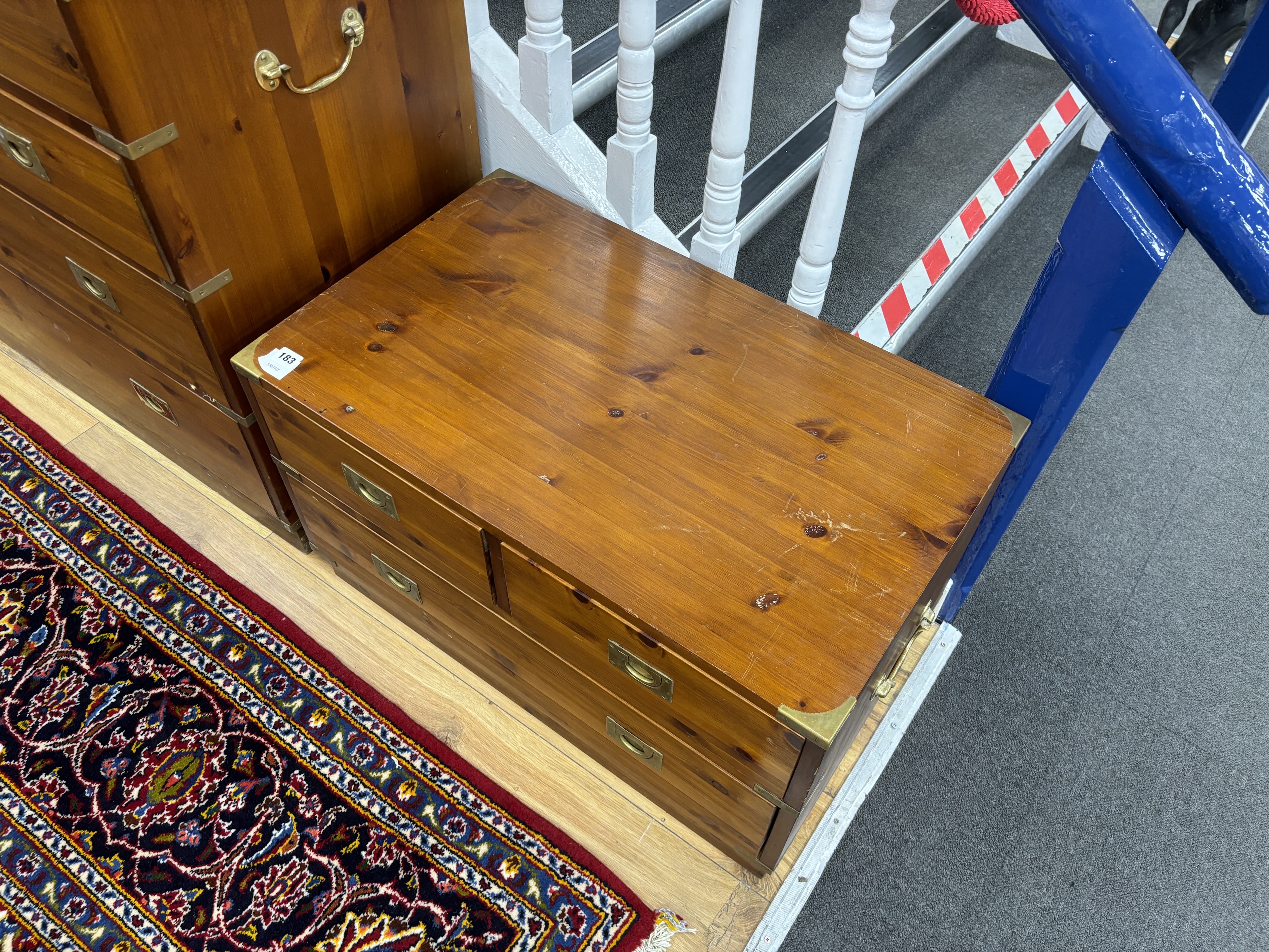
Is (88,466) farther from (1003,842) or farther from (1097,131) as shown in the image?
(1097,131)

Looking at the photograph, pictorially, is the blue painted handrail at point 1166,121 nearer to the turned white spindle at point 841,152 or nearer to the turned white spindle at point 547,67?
the turned white spindle at point 841,152

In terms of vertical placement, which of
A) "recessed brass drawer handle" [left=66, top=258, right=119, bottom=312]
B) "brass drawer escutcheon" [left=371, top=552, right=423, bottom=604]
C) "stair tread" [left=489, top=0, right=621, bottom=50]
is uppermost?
"stair tread" [left=489, top=0, right=621, bottom=50]

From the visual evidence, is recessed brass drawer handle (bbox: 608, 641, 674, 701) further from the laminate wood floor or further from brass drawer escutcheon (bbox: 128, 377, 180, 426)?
brass drawer escutcheon (bbox: 128, 377, 180, 426)

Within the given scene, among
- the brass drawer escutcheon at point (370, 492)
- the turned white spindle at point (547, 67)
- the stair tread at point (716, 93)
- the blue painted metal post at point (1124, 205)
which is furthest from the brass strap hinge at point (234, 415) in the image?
the blue painted metal post at point (1124, 205)

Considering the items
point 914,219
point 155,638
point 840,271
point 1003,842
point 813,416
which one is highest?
point 914,219

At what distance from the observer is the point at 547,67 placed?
1292 mm

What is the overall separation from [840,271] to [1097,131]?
1.01m

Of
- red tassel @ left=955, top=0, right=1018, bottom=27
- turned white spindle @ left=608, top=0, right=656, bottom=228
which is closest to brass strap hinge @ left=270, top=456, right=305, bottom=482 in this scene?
turned white spindle @ left=608, top=0, right=656, bottom=228

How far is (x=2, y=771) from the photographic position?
4.34ft

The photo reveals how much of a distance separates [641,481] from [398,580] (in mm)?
500

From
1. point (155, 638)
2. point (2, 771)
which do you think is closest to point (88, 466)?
point (155, 638)

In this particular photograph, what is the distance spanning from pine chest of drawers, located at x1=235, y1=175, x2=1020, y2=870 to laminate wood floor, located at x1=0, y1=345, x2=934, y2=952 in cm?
6

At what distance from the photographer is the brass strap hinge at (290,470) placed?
51.8 inches

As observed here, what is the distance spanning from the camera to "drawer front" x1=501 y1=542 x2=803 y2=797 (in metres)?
0.95
